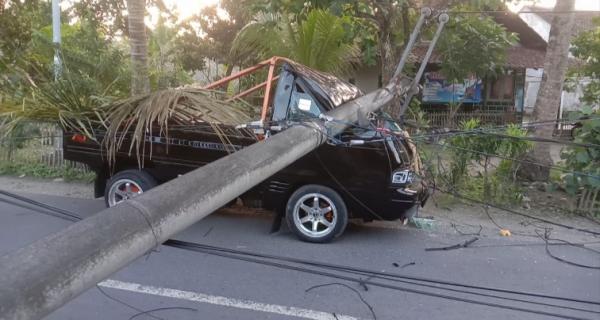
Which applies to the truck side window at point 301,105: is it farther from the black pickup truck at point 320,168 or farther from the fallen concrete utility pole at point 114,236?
the fallen concrete utility pole at point 114,236

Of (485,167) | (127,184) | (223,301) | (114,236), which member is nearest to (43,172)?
(127,184)

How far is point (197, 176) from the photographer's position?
2.29 meters

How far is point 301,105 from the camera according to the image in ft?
20.3

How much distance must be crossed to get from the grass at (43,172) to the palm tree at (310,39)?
4222 mm

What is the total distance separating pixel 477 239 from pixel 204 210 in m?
4.94

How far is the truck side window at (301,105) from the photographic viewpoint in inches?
241

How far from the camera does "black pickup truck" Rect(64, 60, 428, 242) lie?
5.95 meters

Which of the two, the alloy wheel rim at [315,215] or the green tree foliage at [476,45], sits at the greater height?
the green tree foliage at [476,45]

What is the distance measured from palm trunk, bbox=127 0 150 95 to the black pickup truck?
2.63 metres

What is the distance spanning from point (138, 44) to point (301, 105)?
4286 millimetres

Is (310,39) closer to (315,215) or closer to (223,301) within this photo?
(315,215)

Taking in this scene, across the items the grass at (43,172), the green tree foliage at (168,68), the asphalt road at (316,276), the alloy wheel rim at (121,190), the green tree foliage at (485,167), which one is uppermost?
the green tree foliage at (168,68)

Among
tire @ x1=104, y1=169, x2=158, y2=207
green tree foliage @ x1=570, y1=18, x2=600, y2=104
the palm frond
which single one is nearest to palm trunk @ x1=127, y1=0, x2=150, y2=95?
tire @ x1=104, y1=169, x2=158, y2=207

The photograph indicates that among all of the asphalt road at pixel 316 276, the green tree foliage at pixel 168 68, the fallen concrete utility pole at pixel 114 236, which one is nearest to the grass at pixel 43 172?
the green tree foliage at pixel 168 68
